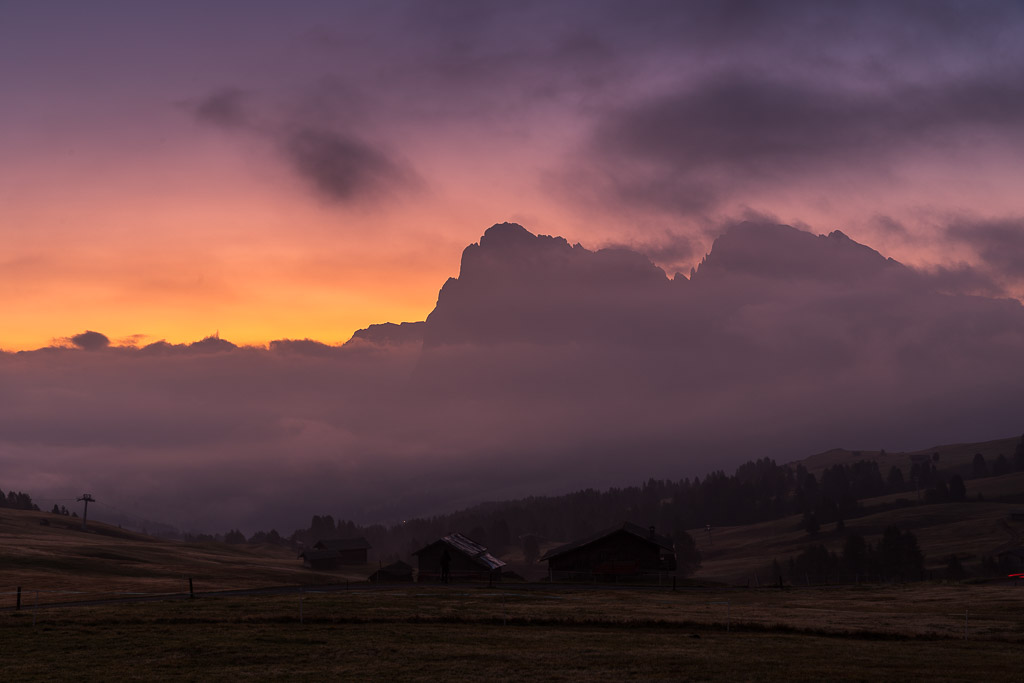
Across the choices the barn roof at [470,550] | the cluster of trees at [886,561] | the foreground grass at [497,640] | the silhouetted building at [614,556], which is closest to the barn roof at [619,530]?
the silhouetted building at [614,556]

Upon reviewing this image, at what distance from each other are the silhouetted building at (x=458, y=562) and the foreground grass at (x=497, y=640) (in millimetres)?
46673

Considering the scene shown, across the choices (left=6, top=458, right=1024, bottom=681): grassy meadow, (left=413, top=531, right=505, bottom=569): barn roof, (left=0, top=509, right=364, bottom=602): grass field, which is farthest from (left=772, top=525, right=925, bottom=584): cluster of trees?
(left=6, top=458, right=1024, bottom=681): grassy meadow

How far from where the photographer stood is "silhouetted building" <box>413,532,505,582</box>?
108m

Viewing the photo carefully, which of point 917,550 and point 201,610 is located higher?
point 201,610

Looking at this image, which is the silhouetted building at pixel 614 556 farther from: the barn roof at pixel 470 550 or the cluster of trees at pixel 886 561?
the cluster of trees at pixel 886 561

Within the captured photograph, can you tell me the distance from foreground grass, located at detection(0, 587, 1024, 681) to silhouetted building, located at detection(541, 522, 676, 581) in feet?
157

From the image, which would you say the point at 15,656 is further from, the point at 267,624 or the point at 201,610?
the point at 201,610

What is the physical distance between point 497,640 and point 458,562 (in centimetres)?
7113

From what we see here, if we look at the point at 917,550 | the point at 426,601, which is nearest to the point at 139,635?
the point at 426,601

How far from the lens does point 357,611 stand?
165 ft

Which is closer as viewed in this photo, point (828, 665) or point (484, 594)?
point (828, 665)

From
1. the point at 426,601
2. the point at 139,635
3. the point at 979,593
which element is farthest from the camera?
the point at 979,593

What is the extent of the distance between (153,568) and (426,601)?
7734cm

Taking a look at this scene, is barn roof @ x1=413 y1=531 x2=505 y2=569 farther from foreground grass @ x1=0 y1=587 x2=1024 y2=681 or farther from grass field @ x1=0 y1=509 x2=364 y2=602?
foreground grass @ x1=0 y1=587 x2=1024 y2=681
